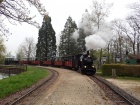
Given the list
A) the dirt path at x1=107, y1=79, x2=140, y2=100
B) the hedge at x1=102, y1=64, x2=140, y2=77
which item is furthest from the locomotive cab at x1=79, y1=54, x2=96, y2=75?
the dirt path at x1=107, y1=79, x2=140, y2=100

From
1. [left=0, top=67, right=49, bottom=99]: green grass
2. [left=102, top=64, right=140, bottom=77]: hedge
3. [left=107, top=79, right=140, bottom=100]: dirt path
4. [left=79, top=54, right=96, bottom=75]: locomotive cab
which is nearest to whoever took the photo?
[left=107, top=79, right=140, bottom=100]: dirt path

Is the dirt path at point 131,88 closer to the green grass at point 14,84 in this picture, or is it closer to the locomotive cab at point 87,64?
the green grass at point 14,84

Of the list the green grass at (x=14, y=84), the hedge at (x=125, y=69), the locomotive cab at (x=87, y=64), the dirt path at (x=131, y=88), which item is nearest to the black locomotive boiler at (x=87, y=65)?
the locomotive cab at (x=87, y=64)

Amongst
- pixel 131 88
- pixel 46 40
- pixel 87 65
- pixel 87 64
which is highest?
pixel 46 40

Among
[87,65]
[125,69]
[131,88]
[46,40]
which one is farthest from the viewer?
[46,40]

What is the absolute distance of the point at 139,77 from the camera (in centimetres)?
3438

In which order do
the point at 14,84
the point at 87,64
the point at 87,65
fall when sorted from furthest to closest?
the point at 87,64 → the point at 87,65 → the point at 14,84

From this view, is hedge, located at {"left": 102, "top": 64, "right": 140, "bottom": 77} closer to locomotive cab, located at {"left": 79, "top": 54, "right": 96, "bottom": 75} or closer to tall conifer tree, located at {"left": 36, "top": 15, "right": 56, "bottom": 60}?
locomotive cab, located at {"left": 79, "top": 54, "right": 96, "bottom": 75}

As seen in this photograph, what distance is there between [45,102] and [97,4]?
36529 millimetres

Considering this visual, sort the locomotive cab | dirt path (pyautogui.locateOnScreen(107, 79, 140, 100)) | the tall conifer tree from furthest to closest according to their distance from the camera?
the tall conifer tree → the locomotive cab → dirt path (pyautogui.locateOnScreen(107, 79, 140, 100))

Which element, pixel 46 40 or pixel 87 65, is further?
pixel 46 40

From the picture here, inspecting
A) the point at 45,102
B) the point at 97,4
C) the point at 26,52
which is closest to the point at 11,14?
the point at 45,102

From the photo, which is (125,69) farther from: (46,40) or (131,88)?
(46,40)

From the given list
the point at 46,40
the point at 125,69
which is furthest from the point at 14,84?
the point at 46,40
